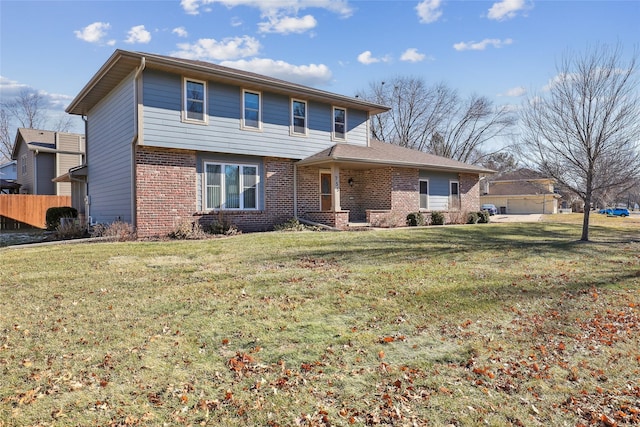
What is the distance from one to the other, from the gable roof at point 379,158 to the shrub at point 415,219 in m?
2.21

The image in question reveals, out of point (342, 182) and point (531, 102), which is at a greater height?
point (531, 102)

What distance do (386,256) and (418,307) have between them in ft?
11.0

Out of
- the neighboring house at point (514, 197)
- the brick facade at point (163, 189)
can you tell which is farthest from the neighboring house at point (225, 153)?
the neighboring house at point (514, 197)

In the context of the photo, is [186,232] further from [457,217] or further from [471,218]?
[471,218]

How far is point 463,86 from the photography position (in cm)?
3909

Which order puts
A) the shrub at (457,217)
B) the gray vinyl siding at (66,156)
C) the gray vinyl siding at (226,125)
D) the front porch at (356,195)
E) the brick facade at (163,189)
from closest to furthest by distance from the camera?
the brick facade at (163,189) → the gray vinyl siding at (226,125) → the front porch at (356,195) → the shrub at (457,217) → the gray vinyl siding at (66,156)

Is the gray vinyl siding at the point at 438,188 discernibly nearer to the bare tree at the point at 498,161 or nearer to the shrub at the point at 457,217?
the shrub at the point at 457,217

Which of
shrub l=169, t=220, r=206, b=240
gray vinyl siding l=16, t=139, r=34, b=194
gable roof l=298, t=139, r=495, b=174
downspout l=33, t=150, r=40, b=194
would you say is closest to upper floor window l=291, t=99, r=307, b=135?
gable roof l=298, t=139, r=495, b=174

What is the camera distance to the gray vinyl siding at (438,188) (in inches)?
776

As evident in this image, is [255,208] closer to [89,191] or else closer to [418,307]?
[89,191]

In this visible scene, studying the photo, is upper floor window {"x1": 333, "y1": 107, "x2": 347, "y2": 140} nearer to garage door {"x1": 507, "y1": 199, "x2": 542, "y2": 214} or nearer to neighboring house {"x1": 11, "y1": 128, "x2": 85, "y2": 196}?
neighboring house {"x1": 11, "y1": 128, "x2": 85, "y2": 196}

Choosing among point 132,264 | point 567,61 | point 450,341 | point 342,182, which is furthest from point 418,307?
point 342,182

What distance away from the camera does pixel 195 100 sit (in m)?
12.9

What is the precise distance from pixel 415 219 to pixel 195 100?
989 cm
